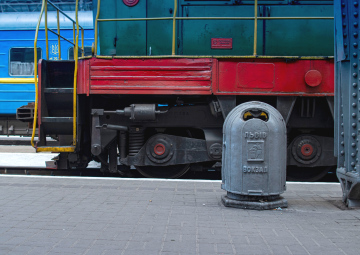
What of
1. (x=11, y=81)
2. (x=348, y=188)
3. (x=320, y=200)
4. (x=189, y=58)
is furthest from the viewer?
(x=11, y=81)

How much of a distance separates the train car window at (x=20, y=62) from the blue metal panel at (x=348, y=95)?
30.5 ft

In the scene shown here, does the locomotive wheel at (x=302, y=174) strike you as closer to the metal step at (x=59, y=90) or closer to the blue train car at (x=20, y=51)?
the metal step at (x=59, y=90)

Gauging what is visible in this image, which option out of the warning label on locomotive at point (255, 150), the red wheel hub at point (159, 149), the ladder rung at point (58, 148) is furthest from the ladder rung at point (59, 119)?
the warning label on locomotive at point (255, 150)

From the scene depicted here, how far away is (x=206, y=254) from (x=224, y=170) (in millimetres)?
1756

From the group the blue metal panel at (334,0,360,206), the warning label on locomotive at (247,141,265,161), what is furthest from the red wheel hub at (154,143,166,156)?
the blue metal panel at (334,0,360,206)

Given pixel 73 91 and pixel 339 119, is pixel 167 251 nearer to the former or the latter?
pixel 339 119

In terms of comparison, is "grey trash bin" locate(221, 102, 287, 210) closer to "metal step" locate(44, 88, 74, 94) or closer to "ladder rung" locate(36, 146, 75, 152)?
"ladder rung" locate(36, 146, 75, 152)

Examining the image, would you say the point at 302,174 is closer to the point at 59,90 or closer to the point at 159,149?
the point at 159,149

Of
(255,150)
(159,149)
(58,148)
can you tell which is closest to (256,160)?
(255,150)

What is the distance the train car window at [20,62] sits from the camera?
36.8 feet

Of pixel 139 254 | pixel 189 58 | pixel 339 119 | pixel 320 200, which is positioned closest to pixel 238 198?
pixel 320 200

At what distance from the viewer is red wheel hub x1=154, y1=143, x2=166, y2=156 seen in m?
6.37

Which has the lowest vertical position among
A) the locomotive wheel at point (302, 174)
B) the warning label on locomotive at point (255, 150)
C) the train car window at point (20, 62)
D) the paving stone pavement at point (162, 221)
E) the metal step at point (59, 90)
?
the paving stone pavement at point (162, 221)

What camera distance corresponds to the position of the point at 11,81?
1112cm
